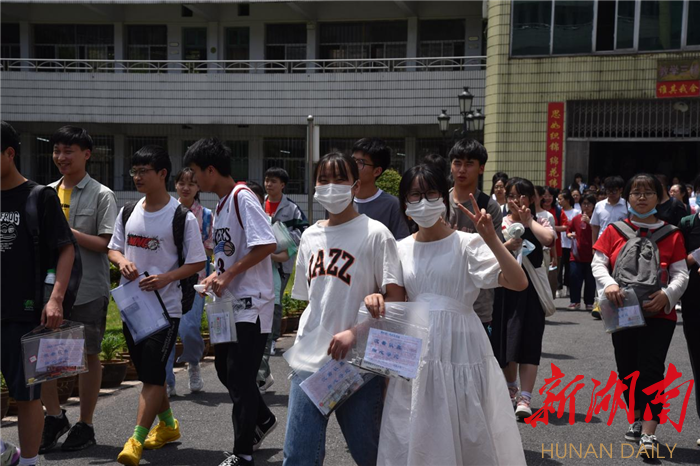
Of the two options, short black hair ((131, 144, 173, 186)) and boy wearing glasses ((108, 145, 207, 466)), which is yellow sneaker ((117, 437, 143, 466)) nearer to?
boy wearing glasses ((108, 145, 207, 466))

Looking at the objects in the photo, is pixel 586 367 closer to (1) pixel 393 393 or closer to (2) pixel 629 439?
(2) pixel 629 439

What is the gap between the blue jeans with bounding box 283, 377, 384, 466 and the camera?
13.0 ft

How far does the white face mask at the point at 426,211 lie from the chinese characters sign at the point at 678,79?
19.8 meters

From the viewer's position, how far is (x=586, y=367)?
29.3 feet

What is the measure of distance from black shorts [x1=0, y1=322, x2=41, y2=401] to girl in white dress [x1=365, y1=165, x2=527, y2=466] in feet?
6.88

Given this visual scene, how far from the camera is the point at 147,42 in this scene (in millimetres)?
31172

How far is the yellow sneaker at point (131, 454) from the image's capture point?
5.03 meters

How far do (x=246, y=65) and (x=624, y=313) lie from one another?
1035 inches

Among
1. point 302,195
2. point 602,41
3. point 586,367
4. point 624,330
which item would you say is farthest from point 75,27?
point 624,330

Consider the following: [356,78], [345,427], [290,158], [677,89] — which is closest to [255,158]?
[290,158]

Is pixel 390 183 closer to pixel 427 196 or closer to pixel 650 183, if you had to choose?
pixel 650 183

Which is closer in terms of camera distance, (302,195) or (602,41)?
(602,41)

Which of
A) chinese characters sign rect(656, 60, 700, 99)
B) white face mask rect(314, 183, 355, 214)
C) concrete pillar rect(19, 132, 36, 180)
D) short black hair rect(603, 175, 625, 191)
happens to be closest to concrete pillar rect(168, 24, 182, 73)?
concrete pillar rect(19, 132, 36, 180)

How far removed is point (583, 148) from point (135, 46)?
1769 centimetres
